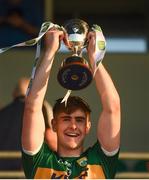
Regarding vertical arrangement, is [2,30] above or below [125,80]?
above

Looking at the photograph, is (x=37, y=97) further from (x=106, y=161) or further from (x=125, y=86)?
(x=125, y=86)

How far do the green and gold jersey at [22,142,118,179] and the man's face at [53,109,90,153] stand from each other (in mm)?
53

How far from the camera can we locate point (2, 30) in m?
7.32

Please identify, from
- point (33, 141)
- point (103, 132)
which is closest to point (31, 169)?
point (33, 141)

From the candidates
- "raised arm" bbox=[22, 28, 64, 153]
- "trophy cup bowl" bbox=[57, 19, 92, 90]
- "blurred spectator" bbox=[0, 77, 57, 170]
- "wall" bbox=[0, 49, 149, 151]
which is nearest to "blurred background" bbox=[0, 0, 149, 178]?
"wall" bbox=[0, 49, 149, 151]

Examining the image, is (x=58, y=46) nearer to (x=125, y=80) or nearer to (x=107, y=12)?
(x=125, y=80)

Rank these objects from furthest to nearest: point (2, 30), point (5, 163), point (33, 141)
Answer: point (2, 30) < point (5, 163) < point (33, 141)

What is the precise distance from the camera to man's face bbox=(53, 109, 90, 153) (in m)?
3.06

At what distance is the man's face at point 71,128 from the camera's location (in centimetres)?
306

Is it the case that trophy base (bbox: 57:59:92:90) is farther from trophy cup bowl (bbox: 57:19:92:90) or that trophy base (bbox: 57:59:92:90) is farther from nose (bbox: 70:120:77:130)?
nose (bbox: 70:120:77:130)

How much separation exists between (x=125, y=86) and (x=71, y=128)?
174 inches

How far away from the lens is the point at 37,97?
302cm

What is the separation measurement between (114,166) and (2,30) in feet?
14.5

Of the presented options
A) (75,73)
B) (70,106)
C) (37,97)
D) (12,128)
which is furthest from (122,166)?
(75,73)
